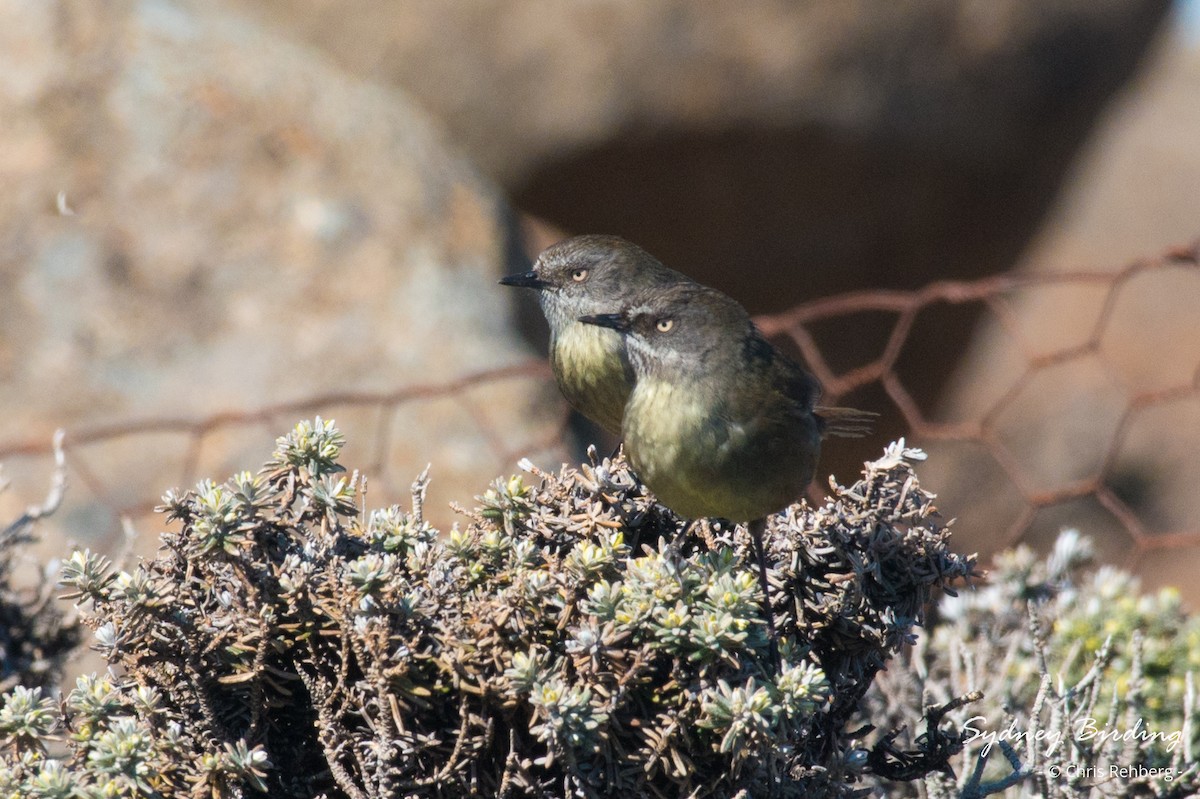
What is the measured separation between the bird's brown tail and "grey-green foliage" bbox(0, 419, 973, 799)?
0.59 m

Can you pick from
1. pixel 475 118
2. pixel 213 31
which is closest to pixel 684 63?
pixel 475 118

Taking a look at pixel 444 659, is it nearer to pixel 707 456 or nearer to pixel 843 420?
pixel 707 456

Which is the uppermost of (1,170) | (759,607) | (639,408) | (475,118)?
(475,118)

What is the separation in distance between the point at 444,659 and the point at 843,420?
1264 mm

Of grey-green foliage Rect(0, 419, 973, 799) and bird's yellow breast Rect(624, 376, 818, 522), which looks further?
bird's yellow breast Rect(624, 376, 818, 522)

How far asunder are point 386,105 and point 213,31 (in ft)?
2.91

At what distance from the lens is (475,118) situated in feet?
25.9

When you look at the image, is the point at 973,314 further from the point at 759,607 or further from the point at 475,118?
the point at 759,607

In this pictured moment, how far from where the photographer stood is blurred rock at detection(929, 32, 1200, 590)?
1020cm

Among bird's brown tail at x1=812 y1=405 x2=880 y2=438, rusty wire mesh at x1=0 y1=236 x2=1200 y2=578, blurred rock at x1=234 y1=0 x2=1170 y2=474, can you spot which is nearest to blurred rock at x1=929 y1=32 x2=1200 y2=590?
blurred rock at x1=234 y1=0 x2=1170 y2=474

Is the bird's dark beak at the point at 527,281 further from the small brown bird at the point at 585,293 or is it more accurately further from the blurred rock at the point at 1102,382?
the blurred rock at the point at 1102,382

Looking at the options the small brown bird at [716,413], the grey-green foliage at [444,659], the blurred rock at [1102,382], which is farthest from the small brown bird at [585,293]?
the blurred rock at [1102,382]

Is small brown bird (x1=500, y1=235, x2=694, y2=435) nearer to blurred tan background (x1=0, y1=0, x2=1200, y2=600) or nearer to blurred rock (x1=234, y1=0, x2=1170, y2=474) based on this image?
blurred tan background (x1=0, y1=0, x2=1200, y2=600)

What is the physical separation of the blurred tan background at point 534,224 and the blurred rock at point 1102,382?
0.11ft
